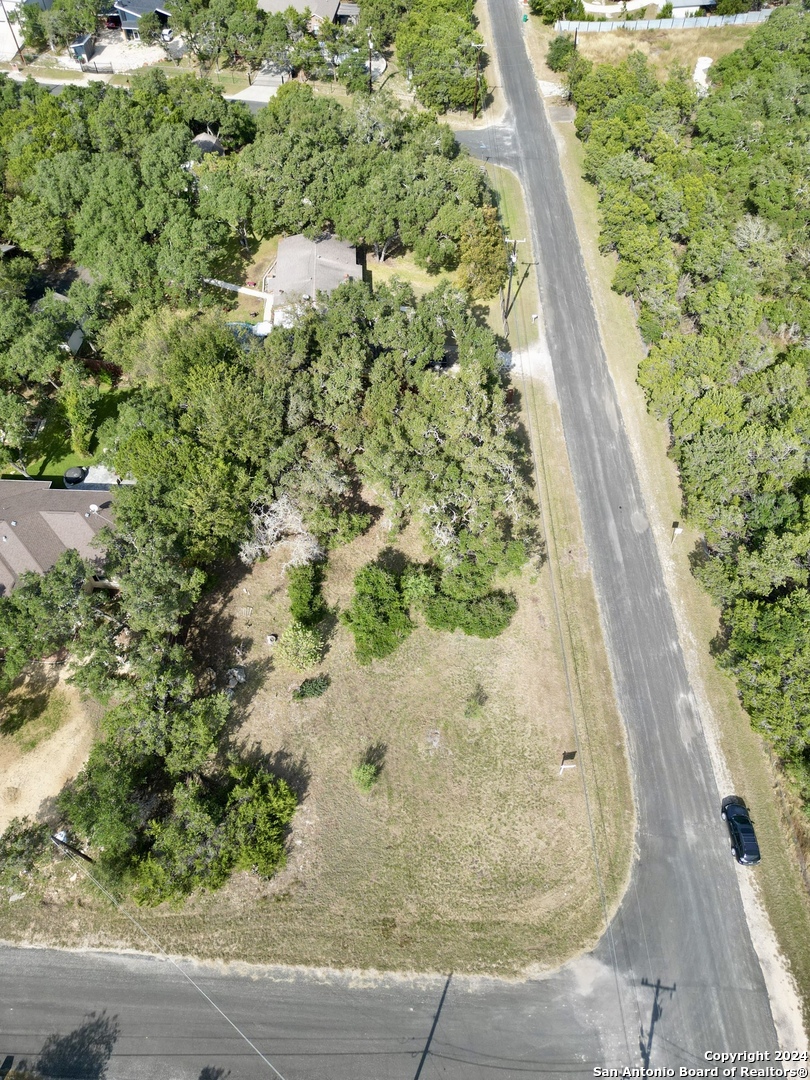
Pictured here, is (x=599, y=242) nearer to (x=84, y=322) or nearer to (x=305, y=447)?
(x=305, y=447)

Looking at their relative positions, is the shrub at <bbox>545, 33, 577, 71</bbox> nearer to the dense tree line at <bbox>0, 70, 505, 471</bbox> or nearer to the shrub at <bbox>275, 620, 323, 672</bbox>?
the dense tree line at <bbox>0, 70, 505, 471</bbox>

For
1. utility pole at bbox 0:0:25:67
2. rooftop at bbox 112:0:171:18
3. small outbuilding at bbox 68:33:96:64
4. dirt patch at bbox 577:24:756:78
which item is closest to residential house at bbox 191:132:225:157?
small outbuilding at bbox 68:33:96:64

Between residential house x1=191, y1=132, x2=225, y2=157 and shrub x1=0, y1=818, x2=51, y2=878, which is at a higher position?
residential house x1=191, y1=132, x2=225, y2=157

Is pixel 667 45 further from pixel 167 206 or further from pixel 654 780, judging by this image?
pixel 654 780

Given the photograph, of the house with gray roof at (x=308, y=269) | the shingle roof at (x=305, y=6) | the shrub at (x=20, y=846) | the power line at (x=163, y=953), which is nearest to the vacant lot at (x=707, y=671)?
the house with gray roof at (x=308, y=269)

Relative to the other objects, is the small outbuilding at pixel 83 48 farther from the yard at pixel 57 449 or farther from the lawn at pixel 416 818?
the lawn at pixel 416 818
